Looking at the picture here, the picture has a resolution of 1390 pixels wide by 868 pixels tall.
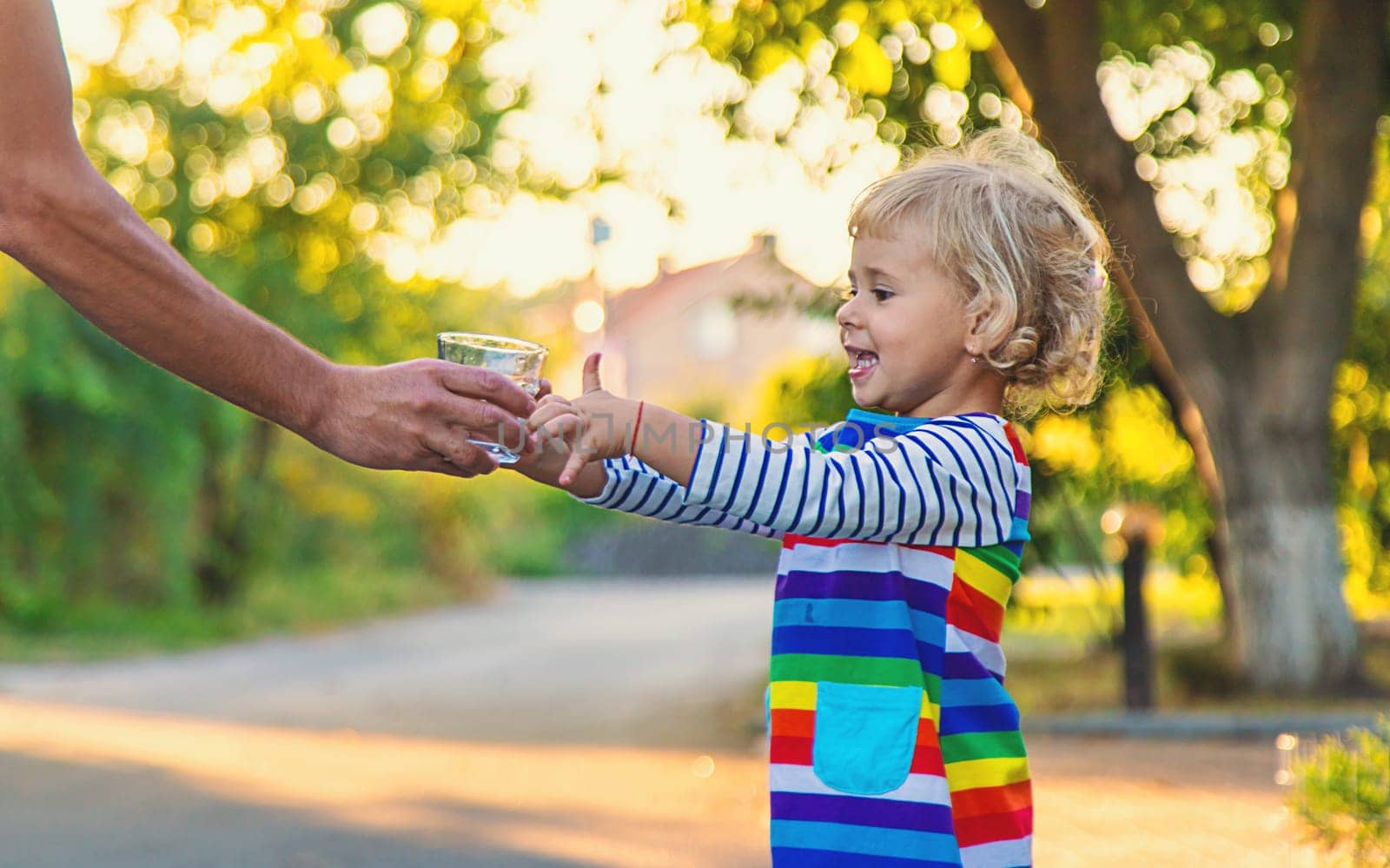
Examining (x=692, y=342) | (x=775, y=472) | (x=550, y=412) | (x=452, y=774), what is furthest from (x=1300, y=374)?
(x=692, y=342)

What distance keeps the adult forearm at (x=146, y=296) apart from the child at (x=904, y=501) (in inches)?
17.9

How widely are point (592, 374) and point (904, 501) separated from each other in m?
0.47

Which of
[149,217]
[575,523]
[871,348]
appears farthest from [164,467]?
[575,523]

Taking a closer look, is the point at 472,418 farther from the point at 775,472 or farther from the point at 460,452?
the point at 775,472

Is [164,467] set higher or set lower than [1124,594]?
higher

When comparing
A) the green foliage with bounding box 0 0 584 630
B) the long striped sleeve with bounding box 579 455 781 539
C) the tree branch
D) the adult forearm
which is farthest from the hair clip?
the green foliage with bounding box 0 0 584 630

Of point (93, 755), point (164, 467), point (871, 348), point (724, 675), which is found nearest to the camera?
point (871, 348)

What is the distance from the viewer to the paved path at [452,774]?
5.73 m

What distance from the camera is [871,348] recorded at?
217 cm

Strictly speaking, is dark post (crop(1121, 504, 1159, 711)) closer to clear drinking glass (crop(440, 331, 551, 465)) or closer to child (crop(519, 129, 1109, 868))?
child (crop(519, 129, 1109, 868))

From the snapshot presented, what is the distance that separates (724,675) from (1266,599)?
425 centimetres

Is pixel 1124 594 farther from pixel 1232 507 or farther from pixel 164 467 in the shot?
pixel 164 467

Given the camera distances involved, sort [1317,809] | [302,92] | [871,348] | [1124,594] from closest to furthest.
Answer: [871,348] < [1317,809] < [1124,594] < [302,92]

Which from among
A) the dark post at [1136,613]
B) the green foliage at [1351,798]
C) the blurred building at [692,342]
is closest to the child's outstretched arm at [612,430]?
the green foliage at [1351,798]
